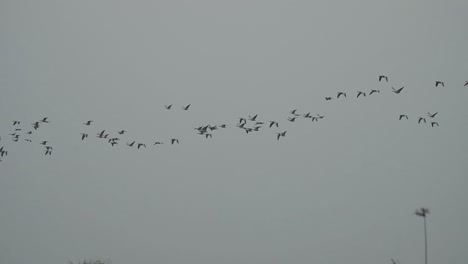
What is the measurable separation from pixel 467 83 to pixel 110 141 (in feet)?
91.2

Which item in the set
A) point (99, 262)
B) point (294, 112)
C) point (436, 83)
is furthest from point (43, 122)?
point (99, 262)

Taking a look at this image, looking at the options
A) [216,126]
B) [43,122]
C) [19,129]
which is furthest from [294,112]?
[19,129]

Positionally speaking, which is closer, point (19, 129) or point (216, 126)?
point (216, 126)

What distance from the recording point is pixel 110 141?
4622 cm

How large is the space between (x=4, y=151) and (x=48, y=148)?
5.13 meters

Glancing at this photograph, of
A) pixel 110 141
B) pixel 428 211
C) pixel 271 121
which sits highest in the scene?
pixel 271 121

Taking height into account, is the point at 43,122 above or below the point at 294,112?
below

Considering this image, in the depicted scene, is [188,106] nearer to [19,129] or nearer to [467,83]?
[19,129]

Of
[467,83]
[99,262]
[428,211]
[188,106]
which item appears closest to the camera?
[467,83]

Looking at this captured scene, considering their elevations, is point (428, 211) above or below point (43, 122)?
below

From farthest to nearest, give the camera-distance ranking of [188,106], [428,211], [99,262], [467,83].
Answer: [99,262]
[188,106]
[428,211]
[467,83]

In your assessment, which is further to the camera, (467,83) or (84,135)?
(84,135)

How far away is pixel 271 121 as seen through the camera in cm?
4559

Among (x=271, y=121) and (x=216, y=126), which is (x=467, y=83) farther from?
(x=216, y=126)
